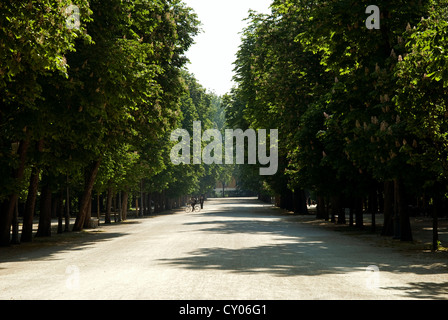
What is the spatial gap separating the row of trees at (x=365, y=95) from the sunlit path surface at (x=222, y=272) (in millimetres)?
3019

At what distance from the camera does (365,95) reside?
21.9 metres

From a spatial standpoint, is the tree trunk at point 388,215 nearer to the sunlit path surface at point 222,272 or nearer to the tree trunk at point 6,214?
the sunlit path surface at point 222,272

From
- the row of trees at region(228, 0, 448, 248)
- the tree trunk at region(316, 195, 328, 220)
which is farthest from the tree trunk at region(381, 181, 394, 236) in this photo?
the tree trunk at region(316, 195, 328, 220)

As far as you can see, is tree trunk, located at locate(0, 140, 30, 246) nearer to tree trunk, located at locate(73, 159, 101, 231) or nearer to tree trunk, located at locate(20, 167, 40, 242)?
tree trunk, located at locate(20, 167, 40, 242)

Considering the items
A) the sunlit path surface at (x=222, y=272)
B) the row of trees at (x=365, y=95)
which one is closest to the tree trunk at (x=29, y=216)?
the sunlit path surface at (x=222, y=272)

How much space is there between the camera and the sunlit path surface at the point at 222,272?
10250 mm

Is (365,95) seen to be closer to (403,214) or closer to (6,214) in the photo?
(403,214)

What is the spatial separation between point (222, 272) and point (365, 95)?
11314 mm

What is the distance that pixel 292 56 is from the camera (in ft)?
106

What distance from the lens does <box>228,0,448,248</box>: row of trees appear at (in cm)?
1691

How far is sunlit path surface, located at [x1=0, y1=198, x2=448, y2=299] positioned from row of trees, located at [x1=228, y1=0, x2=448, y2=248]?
302 cm
